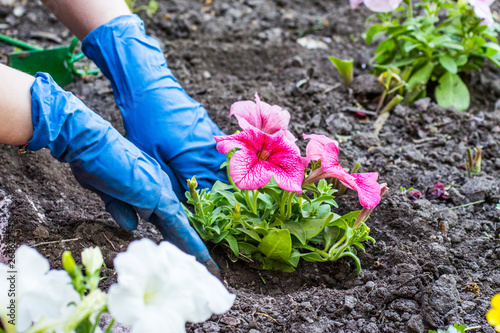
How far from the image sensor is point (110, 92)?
2279 millimetres

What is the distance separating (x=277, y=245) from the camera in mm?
1323

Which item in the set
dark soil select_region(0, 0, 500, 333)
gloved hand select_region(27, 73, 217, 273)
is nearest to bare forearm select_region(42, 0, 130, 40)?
dark soil select_region(0, 0, 500, 333)

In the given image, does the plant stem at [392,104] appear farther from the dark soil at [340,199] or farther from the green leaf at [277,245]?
the green leaf at [277,245]

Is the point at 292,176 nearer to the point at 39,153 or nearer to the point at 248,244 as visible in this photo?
the point at 248,244

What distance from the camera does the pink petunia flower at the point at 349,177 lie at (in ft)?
3.87

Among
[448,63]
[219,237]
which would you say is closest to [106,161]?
[219,237]

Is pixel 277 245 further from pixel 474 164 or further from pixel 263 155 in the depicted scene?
pixel 474 164

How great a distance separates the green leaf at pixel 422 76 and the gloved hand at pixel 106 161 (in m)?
1.37

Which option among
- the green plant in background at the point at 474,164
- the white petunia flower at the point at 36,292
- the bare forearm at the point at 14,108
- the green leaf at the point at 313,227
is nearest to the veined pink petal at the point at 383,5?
the green plant in background at the point at 474,164

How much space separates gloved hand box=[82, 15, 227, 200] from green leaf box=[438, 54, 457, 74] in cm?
113

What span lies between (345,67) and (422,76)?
0.38m

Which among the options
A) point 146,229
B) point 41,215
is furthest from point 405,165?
point 41,215

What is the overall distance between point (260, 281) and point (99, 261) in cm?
76

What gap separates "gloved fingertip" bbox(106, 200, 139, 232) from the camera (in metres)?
1.42
